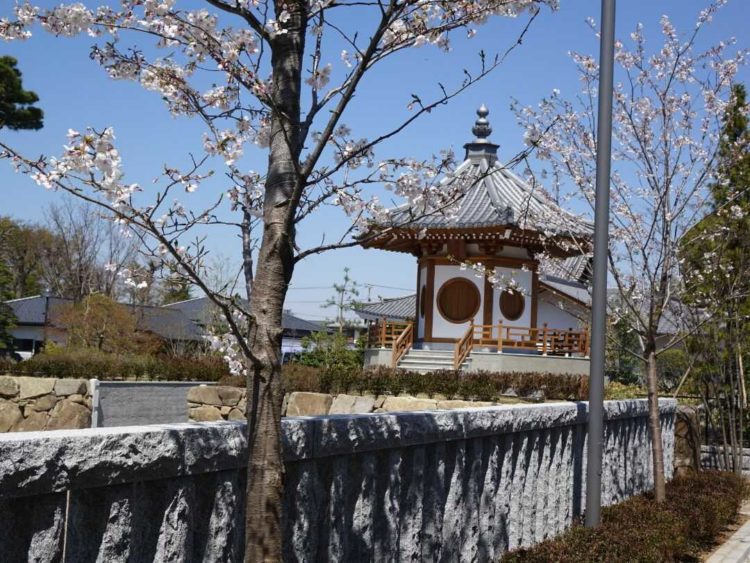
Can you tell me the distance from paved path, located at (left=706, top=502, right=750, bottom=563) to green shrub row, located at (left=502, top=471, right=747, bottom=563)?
0.15 metres

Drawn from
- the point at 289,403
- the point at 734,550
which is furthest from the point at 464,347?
the point at 734,550

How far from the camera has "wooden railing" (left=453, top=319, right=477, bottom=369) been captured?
2073 cm

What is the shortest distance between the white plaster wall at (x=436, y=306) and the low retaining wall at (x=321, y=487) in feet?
45.5

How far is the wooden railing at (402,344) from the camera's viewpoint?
71.9 ft

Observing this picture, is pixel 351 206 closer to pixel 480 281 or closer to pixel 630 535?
pixel 630 535

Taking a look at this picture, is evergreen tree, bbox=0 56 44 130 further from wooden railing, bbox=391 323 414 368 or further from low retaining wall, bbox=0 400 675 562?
low retaining wall, bbox=0 400 675 562

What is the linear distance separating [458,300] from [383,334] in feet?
7.36

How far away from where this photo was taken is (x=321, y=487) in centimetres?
443

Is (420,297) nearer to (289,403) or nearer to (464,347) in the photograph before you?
(464,347)

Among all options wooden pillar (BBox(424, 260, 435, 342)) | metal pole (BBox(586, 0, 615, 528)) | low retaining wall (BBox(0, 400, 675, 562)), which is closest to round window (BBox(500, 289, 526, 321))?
wooden pillar (BBox(424, 260, 435, 342))

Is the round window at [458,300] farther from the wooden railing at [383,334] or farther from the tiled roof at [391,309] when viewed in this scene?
the tiled roof at [391,309]

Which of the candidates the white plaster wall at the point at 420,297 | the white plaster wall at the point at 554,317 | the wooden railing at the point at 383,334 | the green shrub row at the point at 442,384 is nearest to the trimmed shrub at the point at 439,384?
the green shrub row at the point at 442,384

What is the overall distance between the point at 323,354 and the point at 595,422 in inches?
711

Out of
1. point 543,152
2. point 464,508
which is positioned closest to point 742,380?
point 543,152
